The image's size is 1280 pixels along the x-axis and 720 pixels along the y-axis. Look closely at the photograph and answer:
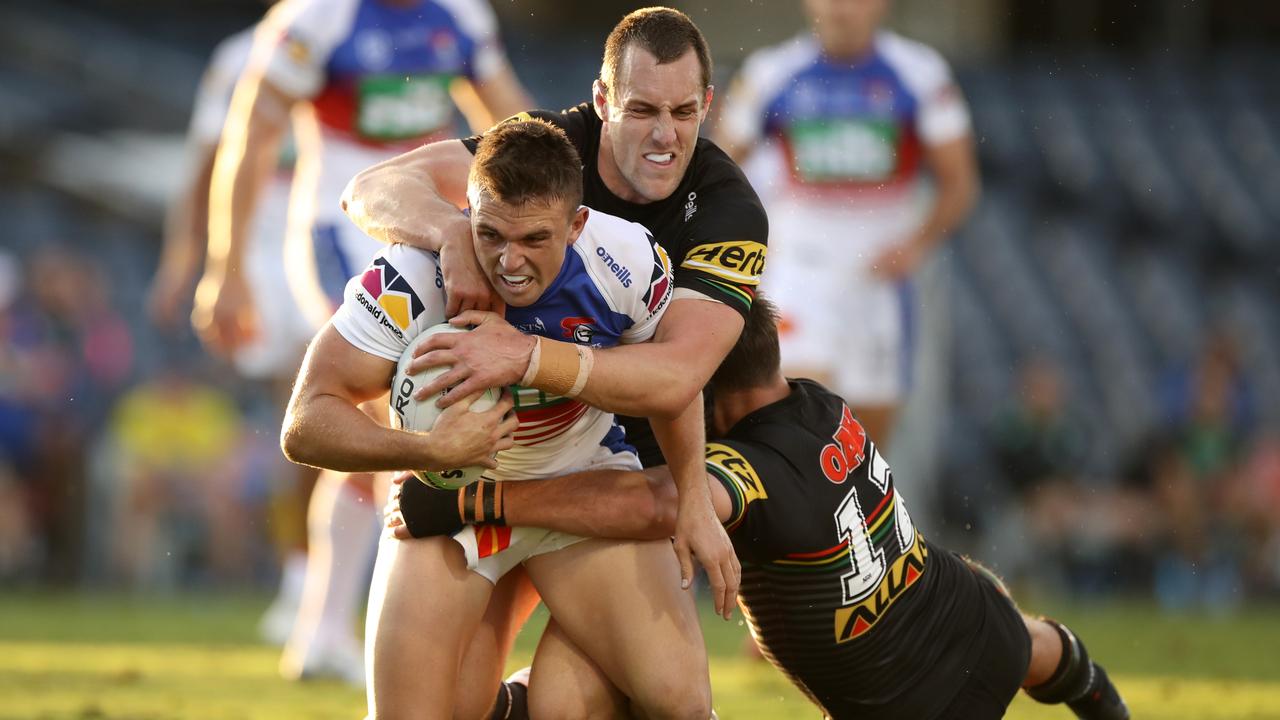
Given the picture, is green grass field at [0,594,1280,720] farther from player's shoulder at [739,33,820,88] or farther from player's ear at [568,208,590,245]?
player's shoulder at [739,33,820,88]

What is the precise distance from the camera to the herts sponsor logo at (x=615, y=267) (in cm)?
444

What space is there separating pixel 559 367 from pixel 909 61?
15.9 ft

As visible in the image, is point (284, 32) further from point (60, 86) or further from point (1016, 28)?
point (1016, 28)

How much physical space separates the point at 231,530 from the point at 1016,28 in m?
11.4

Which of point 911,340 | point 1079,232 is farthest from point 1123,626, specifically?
point 1079,232

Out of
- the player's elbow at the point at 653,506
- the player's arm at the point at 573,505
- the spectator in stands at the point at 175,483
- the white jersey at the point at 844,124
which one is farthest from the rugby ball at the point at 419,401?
the spectator in stands at the point at 175,483

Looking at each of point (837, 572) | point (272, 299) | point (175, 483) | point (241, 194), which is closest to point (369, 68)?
Result: point (241, 194)

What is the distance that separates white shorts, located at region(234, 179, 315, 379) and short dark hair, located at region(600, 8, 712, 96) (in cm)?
405

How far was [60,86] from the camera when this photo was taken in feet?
64.7

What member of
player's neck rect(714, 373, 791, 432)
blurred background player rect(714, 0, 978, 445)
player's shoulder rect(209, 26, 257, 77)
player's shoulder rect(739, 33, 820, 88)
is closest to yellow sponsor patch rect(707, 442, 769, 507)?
player's neck rect(714, 373, 791, 432)

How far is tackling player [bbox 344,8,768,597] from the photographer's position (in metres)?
4.25

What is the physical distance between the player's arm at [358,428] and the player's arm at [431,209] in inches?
10.7

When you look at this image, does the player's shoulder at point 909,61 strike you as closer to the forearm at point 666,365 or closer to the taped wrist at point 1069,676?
the taped wrist at point 1069,676

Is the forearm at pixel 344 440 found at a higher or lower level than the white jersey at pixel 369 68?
lower
